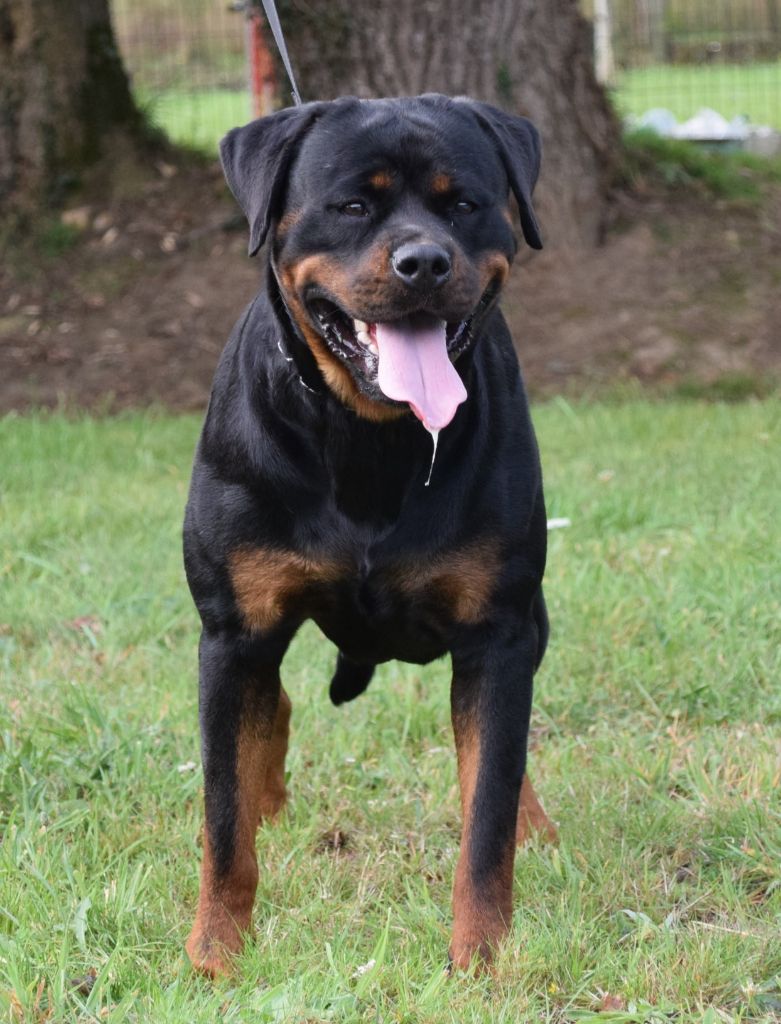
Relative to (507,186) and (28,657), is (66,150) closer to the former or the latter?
(28,657)

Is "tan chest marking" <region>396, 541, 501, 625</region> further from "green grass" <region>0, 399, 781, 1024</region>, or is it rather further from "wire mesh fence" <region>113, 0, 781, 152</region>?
"wire mesh fence" <region>113, 0, 781, 152</region>

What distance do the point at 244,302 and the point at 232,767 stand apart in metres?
5.77

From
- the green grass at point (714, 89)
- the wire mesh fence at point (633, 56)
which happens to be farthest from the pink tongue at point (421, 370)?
the green grass at point (714, 89)

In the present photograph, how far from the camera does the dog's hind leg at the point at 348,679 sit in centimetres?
339

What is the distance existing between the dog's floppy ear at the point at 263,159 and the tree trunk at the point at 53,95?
20.9 feet

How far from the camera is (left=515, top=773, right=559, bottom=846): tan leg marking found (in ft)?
10.7

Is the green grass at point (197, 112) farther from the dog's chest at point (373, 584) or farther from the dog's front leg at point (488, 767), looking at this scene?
the dog's front leg at point (488, 767)

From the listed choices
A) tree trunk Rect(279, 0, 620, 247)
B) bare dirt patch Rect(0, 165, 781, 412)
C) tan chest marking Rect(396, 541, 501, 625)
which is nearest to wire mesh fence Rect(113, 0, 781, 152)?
bare dirt patch Rect(0, 165, 781, 412)

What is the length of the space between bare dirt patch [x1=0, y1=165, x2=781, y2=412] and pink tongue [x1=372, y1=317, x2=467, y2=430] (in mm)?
4962

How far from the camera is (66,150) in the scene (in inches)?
354

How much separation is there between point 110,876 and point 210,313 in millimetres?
5569

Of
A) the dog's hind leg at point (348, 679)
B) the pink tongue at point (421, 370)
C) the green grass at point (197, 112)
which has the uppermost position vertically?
the pink tongue at point (421, 370)

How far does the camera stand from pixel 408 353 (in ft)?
9.03

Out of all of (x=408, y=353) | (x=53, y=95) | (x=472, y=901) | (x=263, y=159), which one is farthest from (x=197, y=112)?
(x=472, y=901)
